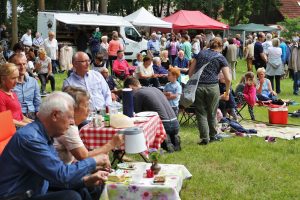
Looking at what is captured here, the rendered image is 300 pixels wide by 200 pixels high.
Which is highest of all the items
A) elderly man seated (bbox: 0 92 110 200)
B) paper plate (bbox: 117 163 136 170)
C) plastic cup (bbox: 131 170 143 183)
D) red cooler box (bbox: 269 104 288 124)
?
elderly man seated (bbox: 0 92 110 200)

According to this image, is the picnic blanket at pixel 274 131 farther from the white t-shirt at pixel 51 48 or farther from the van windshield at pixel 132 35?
the van windshield at pixel 132 35

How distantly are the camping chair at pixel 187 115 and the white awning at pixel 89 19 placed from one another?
13.3m

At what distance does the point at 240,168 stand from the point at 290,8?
47.3 meters

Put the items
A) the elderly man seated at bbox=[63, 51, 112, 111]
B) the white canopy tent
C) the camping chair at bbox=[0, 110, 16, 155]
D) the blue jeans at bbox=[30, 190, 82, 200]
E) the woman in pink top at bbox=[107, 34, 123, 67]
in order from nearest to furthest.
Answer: the blue jeans at bbox=[30, 190, 82, 200]
the camping chair at bbox=[0, 110, 16, 155]
the elderly man seated at bbox=[63, 51, 112, 111]
the woman in pink top at bbox=[107, 34, 123, 67]
the white canopy tent

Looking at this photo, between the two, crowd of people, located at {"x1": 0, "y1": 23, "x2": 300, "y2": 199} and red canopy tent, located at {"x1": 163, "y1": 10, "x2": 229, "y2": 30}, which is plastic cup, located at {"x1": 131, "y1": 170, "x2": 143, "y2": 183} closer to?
crowd of people, located at {"x1": 0, "y1": 23, "x2": 300, "y2": 199}

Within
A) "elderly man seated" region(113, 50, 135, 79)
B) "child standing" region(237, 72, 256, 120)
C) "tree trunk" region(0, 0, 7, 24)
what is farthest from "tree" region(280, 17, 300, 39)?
"child standing" region(237, 72, 256, 120)

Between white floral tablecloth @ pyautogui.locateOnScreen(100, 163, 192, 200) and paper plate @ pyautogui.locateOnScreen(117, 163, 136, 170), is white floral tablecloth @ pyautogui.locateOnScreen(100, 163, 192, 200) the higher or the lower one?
the lower one

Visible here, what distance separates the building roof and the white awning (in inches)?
1128

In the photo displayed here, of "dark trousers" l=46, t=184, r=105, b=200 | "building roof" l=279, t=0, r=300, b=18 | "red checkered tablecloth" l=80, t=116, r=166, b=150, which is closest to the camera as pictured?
"dark trousers" l=46, t=184, r=105, b=200

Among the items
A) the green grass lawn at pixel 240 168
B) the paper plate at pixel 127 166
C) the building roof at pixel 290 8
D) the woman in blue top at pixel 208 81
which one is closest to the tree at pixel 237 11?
the building roof at pixel 290 8

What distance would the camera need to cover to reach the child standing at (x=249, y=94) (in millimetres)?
10297

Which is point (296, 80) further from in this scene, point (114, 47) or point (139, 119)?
point (139, 119)

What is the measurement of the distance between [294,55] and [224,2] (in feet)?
99.2

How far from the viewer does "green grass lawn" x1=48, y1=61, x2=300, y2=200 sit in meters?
5.51
